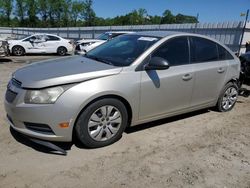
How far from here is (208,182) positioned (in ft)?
10.4

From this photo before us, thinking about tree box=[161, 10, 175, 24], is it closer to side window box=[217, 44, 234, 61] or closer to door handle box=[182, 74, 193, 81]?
side window box=[217, 44, 234, 61]

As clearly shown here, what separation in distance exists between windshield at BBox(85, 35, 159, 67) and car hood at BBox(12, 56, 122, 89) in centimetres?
24

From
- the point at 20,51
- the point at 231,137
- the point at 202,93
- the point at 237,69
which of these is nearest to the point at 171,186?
the point at 231,137

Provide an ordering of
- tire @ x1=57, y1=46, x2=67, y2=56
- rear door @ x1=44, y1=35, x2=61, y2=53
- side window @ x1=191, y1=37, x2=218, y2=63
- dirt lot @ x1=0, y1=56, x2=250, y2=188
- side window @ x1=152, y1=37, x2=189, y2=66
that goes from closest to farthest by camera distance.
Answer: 1. dirt lot @ x1=0, y1=56, x2=250, y2=188
2. side window @ x1=152, y1=37, x2=189, y2=66
3. side window @ x1=191, y1=37, x2=218, y2=63
4. rear door @ x1=44, y1=35, x2=61, y2=53
5. tire @ x1=57, y1=46, x2=67, y2=56

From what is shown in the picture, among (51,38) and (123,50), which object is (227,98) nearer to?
(123,50)

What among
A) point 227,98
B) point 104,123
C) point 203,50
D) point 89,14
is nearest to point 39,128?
point 104,123

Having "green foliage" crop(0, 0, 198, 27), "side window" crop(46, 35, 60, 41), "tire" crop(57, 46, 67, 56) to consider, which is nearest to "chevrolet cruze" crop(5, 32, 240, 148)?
"side window" crop(46, 35, 60, 41)

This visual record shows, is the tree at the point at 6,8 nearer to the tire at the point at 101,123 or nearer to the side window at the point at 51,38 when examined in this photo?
the side window at the point at 51,38

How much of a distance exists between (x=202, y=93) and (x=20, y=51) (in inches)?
528

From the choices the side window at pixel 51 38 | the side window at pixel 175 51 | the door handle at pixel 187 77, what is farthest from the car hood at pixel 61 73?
the side window at pixel 51 38

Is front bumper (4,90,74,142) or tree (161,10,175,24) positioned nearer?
front bumper (4,90,74,142)

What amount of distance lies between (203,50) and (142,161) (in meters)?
2.48

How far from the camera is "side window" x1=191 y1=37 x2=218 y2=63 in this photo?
472 centimetres

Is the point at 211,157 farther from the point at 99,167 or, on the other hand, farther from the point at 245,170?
the point at 99,167
